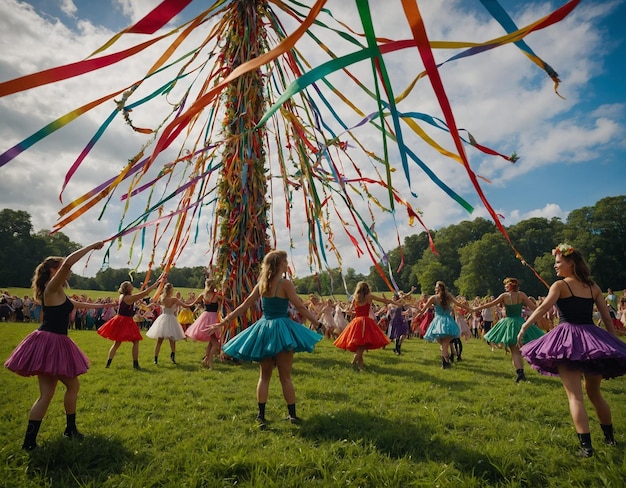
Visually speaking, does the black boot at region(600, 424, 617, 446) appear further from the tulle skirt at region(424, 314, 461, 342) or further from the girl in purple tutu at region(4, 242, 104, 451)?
the girl in purple tutu at region(4, 242, 104, 451)

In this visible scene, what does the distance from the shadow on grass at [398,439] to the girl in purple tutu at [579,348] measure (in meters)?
1.06

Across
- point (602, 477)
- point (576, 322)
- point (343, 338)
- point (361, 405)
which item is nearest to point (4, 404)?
point (361, 405)

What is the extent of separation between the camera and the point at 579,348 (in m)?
3.71

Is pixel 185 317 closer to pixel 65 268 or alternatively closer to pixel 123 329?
pixel 123 329

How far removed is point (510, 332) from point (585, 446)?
4208 millimetres

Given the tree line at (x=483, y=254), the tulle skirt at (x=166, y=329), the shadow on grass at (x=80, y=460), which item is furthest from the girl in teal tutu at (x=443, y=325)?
the tree line at (x=483, y=254)

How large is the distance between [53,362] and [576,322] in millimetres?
5507

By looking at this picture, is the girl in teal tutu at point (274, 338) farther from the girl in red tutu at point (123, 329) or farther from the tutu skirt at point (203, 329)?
the girl in red tutu at point (123, 329)

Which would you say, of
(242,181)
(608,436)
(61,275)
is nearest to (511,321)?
(608,436)

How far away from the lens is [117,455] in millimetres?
3404

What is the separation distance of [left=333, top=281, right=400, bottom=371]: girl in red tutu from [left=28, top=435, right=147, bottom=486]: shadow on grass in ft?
16.5

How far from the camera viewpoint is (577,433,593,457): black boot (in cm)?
342

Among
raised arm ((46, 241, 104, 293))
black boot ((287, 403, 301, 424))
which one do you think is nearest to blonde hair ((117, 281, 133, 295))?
raised arm ((46, 241, 104, 293))

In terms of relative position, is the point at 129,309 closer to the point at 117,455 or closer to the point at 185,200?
the point at 185,200
